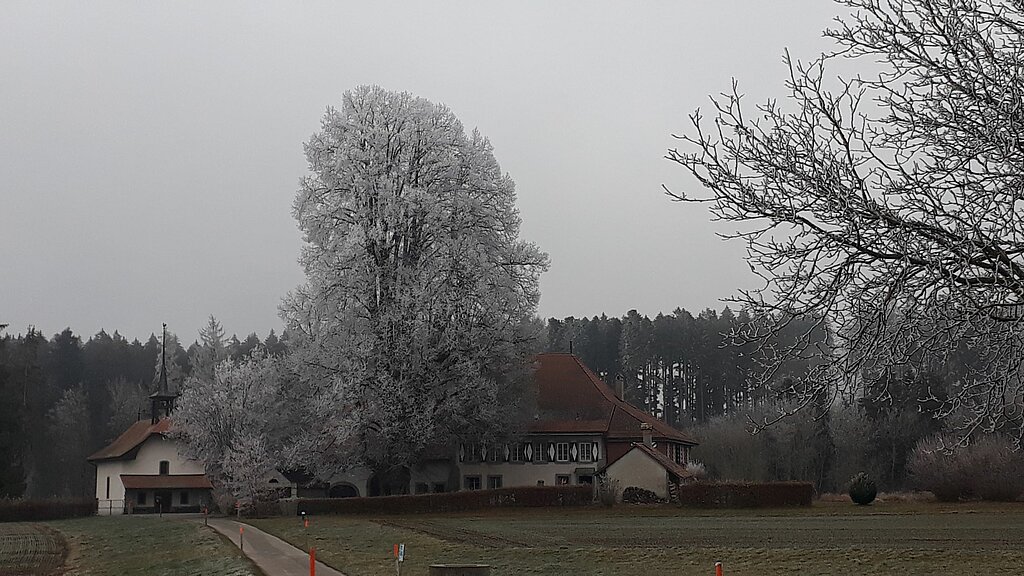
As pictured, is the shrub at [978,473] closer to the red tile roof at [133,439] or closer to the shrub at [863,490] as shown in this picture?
the shrub at [863,490]

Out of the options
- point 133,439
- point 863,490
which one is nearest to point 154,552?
point 863,490

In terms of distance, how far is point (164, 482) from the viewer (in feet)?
212

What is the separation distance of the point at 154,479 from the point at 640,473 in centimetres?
2885

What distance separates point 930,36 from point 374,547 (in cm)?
2190

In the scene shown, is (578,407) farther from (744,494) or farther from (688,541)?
(688,541)

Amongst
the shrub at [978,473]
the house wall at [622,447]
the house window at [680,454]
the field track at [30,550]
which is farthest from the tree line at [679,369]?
the field track at [30,550]

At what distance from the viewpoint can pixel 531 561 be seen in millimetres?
23938

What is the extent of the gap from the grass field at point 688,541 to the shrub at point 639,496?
6.04m

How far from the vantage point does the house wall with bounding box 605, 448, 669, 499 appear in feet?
180

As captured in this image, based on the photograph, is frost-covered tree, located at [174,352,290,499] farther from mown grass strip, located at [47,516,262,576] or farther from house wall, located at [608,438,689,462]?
house wall, located at [608,438,689,462]

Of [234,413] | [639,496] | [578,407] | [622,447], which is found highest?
[578,407]

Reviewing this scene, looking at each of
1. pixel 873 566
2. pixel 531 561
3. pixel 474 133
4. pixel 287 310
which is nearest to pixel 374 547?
pixel 531 561

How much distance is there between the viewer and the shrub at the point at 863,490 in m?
52.7

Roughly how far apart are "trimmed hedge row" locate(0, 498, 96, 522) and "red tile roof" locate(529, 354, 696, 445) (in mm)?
26041
